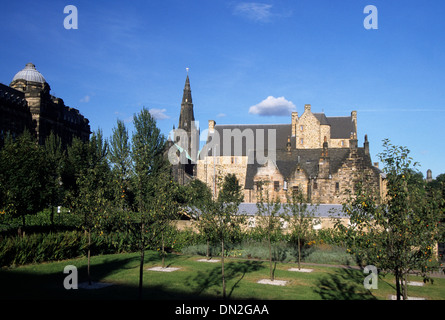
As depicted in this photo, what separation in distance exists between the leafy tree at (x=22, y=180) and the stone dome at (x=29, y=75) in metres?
56.3

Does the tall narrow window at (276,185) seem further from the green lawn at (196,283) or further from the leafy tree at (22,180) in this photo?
the leafy tree at (22,180)

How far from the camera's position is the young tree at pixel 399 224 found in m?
11.6

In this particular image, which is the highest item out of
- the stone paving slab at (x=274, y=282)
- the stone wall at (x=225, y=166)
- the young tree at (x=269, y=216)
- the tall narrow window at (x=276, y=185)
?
the stone wall at (x=225, y=166)

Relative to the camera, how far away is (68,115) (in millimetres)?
81062

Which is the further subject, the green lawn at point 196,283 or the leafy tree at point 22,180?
the leafy tree at point 22,180

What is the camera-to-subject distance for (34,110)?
6925cm

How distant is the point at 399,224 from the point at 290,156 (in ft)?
150

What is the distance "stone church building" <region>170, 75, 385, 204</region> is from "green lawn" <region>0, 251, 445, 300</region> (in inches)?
493

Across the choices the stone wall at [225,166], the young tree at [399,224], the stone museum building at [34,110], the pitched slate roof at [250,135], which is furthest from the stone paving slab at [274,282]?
the pitched slate roof at [250,135]

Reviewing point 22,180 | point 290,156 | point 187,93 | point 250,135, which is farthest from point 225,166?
point 22,180

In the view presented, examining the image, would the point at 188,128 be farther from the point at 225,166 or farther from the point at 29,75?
the point at 29,75

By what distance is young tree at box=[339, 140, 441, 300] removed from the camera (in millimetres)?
11633

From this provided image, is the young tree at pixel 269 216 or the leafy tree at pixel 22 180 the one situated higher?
the leafy tree at pixel 22 180
